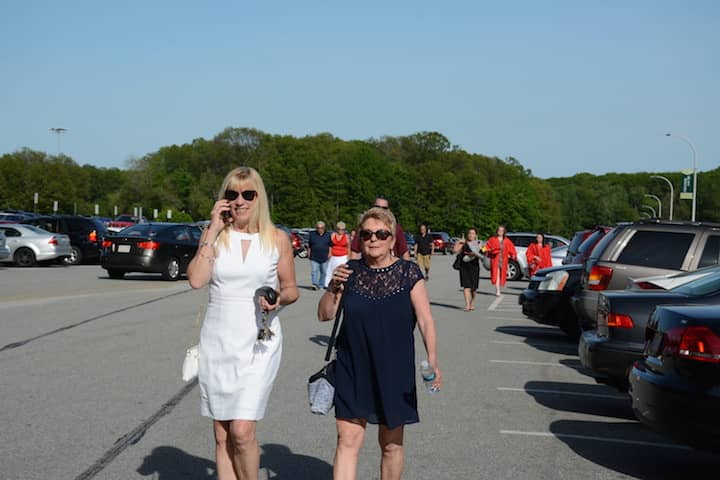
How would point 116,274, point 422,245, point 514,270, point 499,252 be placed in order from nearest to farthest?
1. point 499,252
2. point 116,274
3. point 422,245
4. point 514,270

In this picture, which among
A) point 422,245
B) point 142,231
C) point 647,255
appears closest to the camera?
point 647,255

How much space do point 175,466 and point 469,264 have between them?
13897 mm

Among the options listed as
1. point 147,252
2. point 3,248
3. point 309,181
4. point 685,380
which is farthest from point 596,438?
point 309,181

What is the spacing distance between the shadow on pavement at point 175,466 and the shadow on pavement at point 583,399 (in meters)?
3.80

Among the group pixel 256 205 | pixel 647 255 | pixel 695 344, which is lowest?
pixel 695 344

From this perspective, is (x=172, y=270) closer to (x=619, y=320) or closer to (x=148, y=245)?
(x=148, y=245)

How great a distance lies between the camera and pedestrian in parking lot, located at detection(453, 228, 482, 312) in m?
19.5

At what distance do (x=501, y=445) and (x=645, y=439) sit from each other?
4.56 feet

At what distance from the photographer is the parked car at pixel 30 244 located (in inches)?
1280

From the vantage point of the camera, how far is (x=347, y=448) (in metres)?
4.65

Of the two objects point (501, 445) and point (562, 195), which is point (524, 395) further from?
point (562, 195)

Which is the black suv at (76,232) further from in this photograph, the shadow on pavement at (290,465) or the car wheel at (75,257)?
the shadow on pavement at (290,465)

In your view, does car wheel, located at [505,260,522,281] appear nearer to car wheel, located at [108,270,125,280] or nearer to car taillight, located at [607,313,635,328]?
car wheel, located at [108,270,125,280]

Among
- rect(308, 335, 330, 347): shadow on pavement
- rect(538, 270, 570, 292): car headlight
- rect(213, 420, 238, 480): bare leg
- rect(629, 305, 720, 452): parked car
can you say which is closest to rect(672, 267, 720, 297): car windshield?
rect(629, 305, 720, 452): parked car
